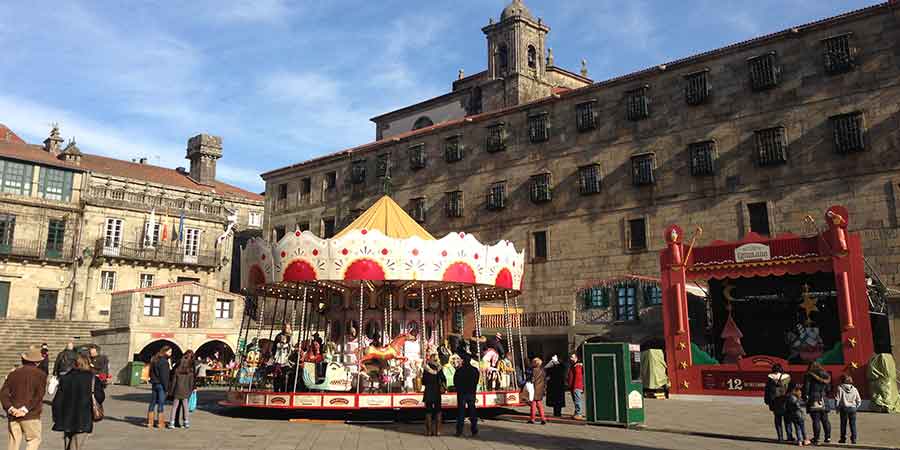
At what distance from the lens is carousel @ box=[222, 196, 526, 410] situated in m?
16.9

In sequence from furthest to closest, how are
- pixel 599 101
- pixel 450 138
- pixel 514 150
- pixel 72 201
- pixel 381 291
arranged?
pixel 72 201 → pixel 450 138 → pixel 514 150 → pixel 599 101 → pixel 381 291

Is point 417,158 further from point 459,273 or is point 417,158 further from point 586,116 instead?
point 459,273

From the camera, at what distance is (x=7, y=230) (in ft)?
141

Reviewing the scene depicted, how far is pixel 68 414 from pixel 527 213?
28.3 metres

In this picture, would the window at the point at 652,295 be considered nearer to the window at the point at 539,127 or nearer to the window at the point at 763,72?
the window at the point at 763,72

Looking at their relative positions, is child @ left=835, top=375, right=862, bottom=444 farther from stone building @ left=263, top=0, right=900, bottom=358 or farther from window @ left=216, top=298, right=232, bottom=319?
window @ left=216, top=298, right=232, bottom=319

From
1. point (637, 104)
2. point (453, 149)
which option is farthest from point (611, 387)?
point (453, 149)

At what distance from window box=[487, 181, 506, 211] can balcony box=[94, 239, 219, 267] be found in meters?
23.3

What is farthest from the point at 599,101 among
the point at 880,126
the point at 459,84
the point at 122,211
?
the point at 122,211

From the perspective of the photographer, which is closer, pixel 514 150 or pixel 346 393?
pixel 346 393

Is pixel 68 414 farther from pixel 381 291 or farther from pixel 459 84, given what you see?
pixel 459 84

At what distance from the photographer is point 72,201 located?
45719 mm

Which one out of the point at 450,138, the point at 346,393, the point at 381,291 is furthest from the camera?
the point at 450,138

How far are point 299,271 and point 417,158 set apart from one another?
23866 mm
